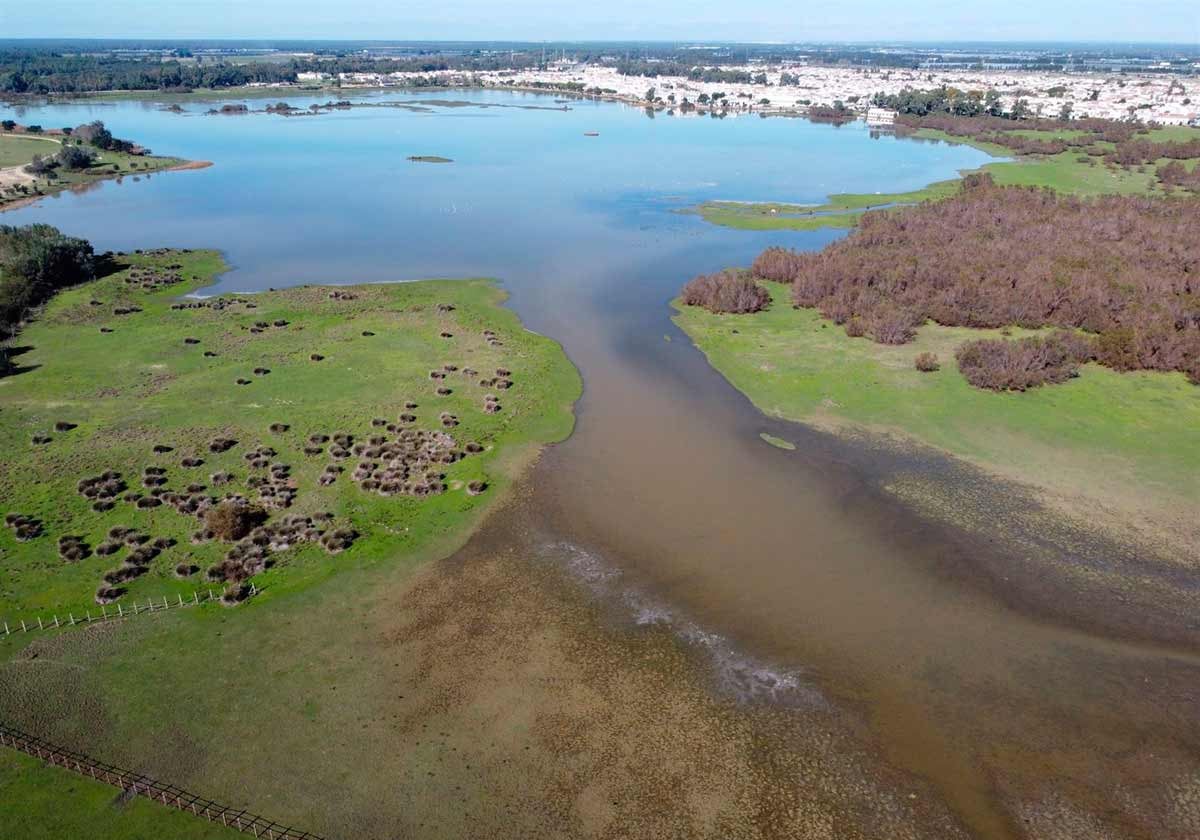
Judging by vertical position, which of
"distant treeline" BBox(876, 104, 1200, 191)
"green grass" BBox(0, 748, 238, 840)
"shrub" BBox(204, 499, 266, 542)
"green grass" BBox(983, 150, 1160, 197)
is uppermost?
"distant treeline" BBox(876, 104, 1200, 191)

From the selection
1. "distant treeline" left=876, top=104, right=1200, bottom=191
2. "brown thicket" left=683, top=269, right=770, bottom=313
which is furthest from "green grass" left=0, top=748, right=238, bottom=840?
"distant treeline" left=876, top=104, right=1200, bottom=191

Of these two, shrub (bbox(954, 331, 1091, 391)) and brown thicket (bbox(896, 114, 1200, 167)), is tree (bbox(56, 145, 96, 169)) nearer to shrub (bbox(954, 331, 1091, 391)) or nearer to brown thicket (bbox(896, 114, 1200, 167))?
shrub (bbox(954, 331, 1091, 391))

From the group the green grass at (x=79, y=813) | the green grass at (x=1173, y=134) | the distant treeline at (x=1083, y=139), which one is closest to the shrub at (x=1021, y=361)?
the green grass at (x=79, y=813)

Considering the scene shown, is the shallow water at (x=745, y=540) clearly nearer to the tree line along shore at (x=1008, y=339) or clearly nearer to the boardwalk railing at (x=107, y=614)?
the tree line along shore at (x=1008, y=339)

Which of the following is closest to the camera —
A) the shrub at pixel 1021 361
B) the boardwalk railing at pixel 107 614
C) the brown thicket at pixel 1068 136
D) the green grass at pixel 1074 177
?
the boardwalk railing at pixel 107 614

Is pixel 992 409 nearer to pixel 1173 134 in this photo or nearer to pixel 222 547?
pixel 222 547

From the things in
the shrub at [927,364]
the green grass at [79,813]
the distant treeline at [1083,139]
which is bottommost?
the green grass at [79,813]
